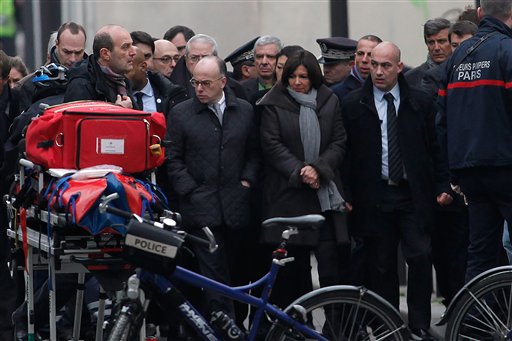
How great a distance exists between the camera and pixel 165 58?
40.2 ft

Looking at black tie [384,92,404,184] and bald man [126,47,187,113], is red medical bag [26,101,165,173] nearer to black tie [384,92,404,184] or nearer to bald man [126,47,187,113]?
bald man [126,47,187,113]

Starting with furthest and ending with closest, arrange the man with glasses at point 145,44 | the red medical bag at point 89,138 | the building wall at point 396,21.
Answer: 1. the building wall at point 396,21
2. the man with glasses at point 145,44
3. the red medical bag at point 89,138

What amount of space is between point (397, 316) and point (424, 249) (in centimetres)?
219

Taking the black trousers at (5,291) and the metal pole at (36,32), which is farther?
the metal pole at (36,32)

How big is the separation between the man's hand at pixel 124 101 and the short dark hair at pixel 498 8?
228 cm

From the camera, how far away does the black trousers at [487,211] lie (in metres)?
9.45

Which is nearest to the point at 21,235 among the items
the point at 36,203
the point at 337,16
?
the point at 36,203

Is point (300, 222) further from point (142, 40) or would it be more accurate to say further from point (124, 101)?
point (142, 40)

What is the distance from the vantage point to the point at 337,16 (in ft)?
46.2

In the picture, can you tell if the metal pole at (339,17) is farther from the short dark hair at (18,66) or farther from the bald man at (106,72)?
the bald man at (106,72)

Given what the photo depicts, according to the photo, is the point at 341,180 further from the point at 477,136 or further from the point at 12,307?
the point at 12,307

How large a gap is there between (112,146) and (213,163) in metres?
1.73

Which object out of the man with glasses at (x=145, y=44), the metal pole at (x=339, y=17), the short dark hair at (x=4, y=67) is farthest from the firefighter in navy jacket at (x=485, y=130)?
the metal pole at (x=339, y=17)

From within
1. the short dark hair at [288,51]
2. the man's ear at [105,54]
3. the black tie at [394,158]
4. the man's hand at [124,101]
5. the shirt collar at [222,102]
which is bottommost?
the black tie at [394,158]
